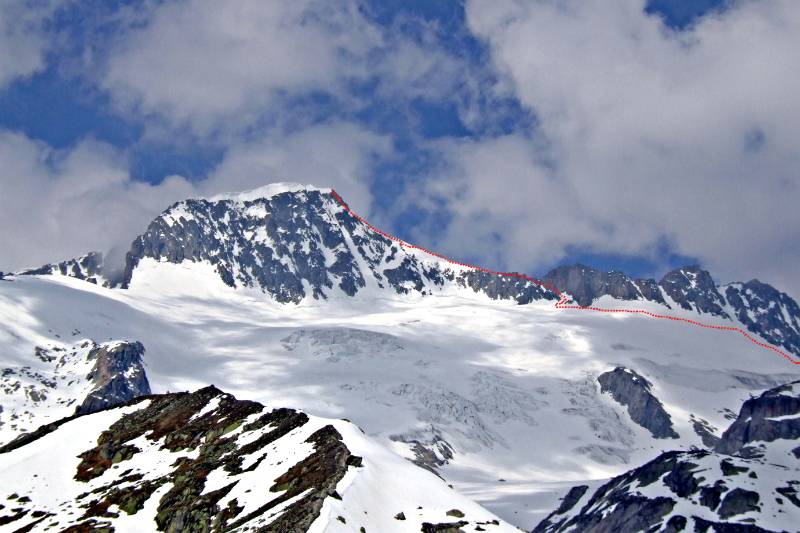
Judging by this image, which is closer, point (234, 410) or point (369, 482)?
point (369, 482)

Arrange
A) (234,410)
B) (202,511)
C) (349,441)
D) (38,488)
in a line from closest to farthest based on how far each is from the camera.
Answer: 1. (202,511)
2. (349,441)
3. (38,488)
4. (234,410)

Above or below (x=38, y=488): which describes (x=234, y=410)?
above

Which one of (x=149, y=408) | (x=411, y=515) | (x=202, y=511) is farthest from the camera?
(x=149, y=408)

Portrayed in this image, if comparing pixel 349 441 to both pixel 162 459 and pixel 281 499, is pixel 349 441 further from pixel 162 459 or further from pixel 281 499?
pixel 162 459

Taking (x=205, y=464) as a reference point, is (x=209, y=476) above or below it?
below

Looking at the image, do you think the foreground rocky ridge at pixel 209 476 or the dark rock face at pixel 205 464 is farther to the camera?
the dark rock face at pixel 205 464

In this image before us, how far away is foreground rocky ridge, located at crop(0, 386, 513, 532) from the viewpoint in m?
90.9

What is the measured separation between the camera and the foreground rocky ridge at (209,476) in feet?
298

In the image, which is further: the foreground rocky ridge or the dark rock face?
the dark rock face

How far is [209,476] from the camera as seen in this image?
110188 millimetres

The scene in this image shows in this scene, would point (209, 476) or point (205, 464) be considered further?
point (205, 464)

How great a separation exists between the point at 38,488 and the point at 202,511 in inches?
1290

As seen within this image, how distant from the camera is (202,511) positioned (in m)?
98.7

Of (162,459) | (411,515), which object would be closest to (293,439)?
(162,459)
